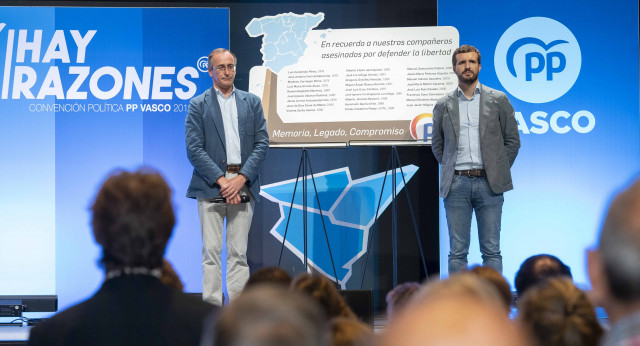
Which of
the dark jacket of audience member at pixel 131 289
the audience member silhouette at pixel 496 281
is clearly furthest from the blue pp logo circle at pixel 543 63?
the dark jacket of audience member at pixel 131 289

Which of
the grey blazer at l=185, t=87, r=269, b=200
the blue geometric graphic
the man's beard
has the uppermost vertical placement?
the man's beard

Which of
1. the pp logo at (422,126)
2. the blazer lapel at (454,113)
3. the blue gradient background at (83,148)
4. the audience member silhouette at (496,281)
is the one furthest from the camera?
the blue gradient background at (83,148)

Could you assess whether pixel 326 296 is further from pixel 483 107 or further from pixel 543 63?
pixel 543 63

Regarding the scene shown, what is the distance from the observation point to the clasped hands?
5059 millimetres

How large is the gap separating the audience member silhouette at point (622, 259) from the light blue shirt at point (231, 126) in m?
4.28

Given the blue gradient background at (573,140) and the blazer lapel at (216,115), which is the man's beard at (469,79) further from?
the blazer lapel at (216,115)

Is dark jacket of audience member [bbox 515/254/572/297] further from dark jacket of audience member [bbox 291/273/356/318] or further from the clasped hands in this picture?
the clasped hands

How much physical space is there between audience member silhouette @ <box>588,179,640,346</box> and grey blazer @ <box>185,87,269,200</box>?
4.18 meters

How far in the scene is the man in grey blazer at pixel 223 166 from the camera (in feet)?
16.8

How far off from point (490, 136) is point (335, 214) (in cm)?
189

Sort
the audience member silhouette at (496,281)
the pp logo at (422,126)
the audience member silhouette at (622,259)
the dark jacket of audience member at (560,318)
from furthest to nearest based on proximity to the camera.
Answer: the pp logo at (422,126), the audience member silhouette at (496,281), the dark jacket of audience member at (560,318), the audience member silhouette at (622,259)

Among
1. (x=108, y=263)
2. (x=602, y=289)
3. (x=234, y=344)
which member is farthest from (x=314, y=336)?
(x=108, y=263)

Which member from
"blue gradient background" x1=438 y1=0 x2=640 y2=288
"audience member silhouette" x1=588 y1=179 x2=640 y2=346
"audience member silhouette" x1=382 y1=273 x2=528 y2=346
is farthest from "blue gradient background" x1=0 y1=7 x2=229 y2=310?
"audience member silhouette" x1=382 y1=273 x2=528 y2=346

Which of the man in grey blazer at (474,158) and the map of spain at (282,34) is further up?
the map of spain at (282,34)
